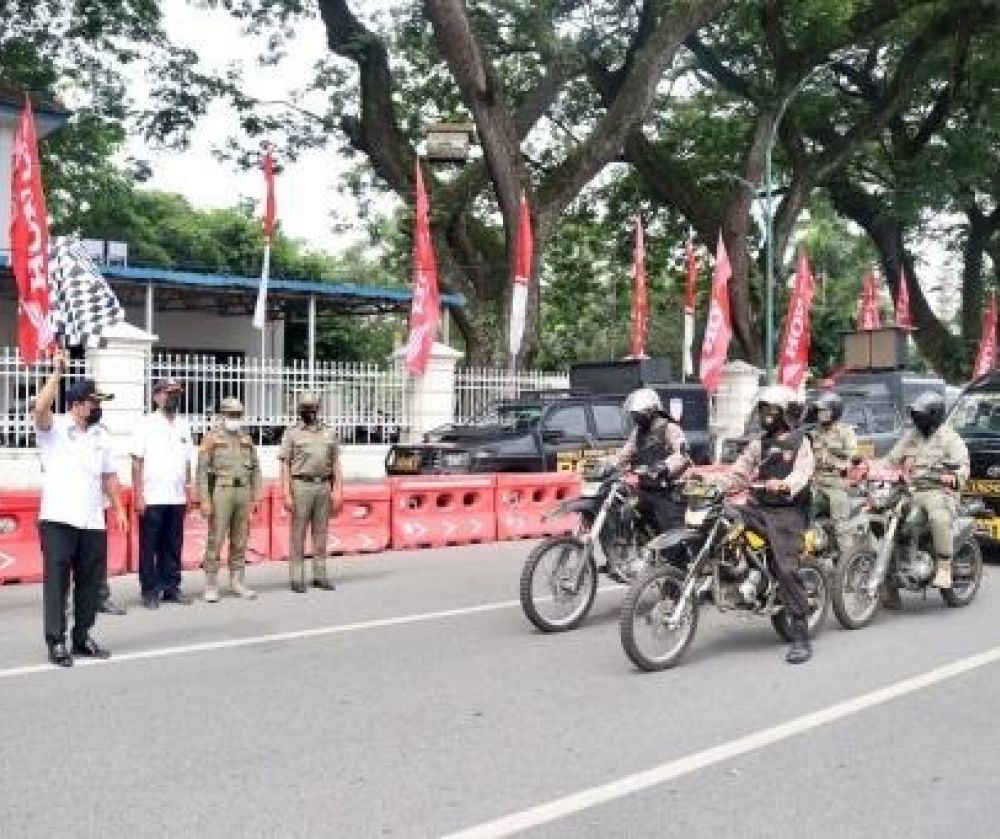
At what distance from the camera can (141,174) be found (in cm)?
2820

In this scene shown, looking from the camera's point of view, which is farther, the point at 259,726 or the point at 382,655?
the point at 382,655

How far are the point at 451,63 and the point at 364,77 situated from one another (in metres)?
3.23

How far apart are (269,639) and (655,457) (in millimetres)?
2889

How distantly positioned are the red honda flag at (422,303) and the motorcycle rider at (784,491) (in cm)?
1308

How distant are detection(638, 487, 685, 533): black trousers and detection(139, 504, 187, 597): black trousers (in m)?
3.60

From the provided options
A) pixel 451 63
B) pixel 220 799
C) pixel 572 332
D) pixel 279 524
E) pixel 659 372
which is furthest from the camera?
pixel 572 332

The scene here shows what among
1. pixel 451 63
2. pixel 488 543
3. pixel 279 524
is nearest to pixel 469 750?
pixel 279 524

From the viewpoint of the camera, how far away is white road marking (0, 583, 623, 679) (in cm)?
732

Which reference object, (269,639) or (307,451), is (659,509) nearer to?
(269,639)

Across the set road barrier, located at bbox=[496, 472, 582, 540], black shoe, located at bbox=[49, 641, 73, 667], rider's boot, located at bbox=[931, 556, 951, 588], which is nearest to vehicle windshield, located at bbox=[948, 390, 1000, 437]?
rider's boot, located at bbox=[931, 556, 951, 588]

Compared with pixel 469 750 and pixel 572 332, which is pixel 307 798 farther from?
pixel 572 332

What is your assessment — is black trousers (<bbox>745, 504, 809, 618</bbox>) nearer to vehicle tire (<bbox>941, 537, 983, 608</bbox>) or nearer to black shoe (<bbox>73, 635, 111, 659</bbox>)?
vehicle tire (<bbox>941, 537, 983, 608</bbox>)

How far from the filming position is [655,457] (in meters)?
8.83

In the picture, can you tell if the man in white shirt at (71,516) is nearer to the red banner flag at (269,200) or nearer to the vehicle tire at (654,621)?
the vehicle tire at (654,621)
